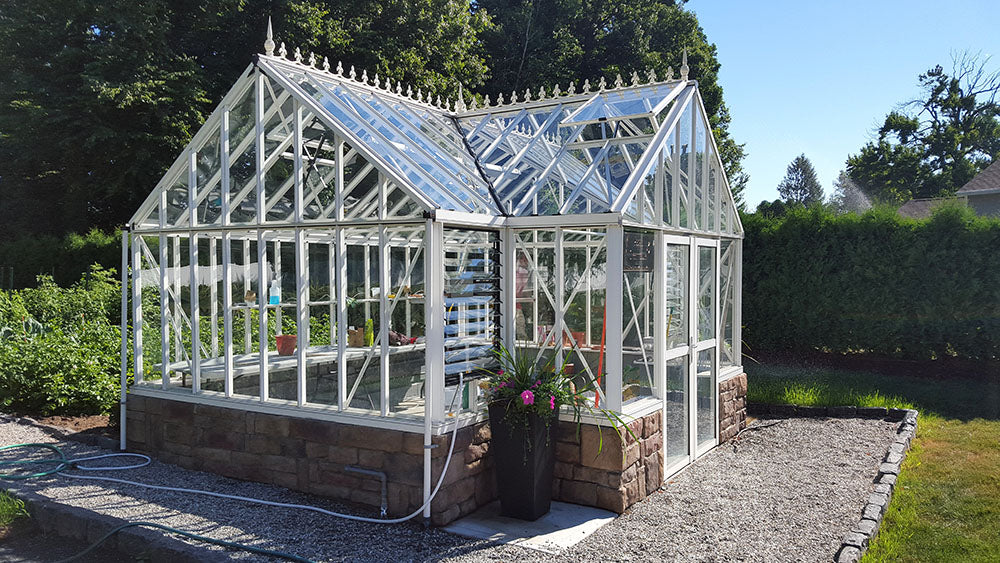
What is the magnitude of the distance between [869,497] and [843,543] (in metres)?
1.36

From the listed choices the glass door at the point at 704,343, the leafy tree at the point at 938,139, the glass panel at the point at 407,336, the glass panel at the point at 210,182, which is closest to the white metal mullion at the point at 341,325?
the glass panel at the point at 407,336

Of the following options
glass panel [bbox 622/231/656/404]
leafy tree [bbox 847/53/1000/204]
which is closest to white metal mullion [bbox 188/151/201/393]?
glass panel [bbox 622/231/656/404]

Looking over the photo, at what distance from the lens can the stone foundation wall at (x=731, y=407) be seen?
25.8ft

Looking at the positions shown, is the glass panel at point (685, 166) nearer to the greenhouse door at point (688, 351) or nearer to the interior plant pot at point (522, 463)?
the greenhouse door at point (688, 351)

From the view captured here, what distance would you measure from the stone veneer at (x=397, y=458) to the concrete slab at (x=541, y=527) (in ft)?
0.32

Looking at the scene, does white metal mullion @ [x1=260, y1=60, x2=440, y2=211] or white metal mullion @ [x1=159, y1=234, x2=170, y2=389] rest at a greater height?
white metal mullion @ [x1=260, y1=60, x2=440, y2=211]

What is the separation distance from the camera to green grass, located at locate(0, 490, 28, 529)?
18.0 feet

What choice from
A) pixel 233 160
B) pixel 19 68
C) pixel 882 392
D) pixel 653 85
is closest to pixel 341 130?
pixel 233 160

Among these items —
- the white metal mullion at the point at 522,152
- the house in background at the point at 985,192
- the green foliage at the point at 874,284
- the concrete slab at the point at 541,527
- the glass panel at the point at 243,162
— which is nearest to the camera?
the concrete slab at the point at 541,527

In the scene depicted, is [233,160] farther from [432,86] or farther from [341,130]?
[432,86]

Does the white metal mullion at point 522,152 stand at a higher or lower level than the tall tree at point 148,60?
lower

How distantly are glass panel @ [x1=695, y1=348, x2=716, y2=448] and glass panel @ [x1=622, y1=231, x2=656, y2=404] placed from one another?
115 centimetres

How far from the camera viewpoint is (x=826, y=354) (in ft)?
40.4

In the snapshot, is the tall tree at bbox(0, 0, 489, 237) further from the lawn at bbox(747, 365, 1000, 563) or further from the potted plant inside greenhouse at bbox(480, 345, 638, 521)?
the potted plant inside greenhouse at bbox(480, 345, 638, 521)
